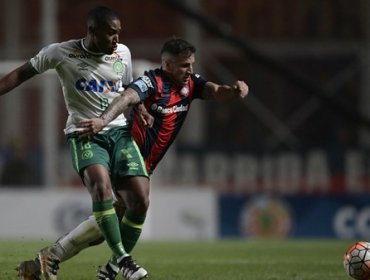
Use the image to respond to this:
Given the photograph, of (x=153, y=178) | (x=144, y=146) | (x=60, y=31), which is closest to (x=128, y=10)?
(x=60, y=31)

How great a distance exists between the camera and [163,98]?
893 cm

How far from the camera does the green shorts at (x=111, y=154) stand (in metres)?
8.41

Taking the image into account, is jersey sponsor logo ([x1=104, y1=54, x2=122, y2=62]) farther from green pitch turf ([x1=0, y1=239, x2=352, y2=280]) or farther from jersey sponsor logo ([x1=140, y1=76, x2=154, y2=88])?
green pitch turf ([x1=0, y1=239, x2=352, y2=280])

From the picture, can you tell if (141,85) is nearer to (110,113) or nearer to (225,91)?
(110,113)

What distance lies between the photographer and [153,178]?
18.6m

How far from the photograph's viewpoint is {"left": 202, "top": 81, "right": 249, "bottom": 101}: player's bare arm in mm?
8844

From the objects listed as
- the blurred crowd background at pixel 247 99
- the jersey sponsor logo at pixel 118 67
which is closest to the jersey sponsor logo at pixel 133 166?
the jersey sponsor logo at pixel 118 67

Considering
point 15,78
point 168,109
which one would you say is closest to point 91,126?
point 15,78

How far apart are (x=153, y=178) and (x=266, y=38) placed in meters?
6.25

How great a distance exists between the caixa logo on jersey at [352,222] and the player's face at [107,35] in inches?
389

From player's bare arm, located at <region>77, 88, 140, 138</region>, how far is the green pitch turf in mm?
1431

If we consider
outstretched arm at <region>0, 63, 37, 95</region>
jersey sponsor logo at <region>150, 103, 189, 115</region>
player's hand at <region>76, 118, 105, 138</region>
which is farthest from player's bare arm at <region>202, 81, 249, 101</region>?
outstretched arm at <region>0, 63, 37, 95</region>

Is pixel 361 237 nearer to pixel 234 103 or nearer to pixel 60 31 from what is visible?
pixel 234 103

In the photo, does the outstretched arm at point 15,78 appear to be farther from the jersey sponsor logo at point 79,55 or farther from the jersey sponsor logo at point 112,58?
the jersey sponsor logo at point 112,58
